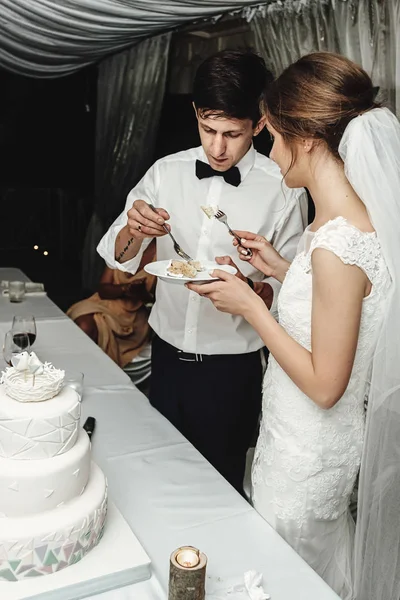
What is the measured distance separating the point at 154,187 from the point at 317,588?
1.59 m

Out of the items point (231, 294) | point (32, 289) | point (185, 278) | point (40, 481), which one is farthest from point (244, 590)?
point (32, 289)

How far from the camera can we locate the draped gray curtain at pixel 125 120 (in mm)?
4215

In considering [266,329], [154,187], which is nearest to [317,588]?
[266,329]

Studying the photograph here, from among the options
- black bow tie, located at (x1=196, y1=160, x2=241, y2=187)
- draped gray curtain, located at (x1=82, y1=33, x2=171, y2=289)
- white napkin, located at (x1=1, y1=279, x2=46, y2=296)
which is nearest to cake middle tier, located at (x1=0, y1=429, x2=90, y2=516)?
black bow tie, located at (x1=196, y1=160, x2=241, y2=187)

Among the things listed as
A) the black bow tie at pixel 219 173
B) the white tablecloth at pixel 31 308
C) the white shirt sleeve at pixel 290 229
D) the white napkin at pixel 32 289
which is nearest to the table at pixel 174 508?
the white shirt sleeve at pixel 290 229

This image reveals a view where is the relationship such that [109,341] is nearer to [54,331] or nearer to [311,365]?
[54,331]

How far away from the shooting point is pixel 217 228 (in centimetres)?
224

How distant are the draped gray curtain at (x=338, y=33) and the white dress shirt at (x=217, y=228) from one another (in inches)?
20.2

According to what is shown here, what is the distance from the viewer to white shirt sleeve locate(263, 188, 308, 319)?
7.41ft

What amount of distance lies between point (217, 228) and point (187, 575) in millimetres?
1397

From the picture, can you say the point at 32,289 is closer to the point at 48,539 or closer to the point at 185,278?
the point at 185,278

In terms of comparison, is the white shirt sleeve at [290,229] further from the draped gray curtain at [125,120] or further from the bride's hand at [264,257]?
the draped gray curtain at [125,120]

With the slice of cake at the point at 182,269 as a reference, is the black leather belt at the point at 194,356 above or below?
below

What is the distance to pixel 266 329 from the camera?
4.93ft
